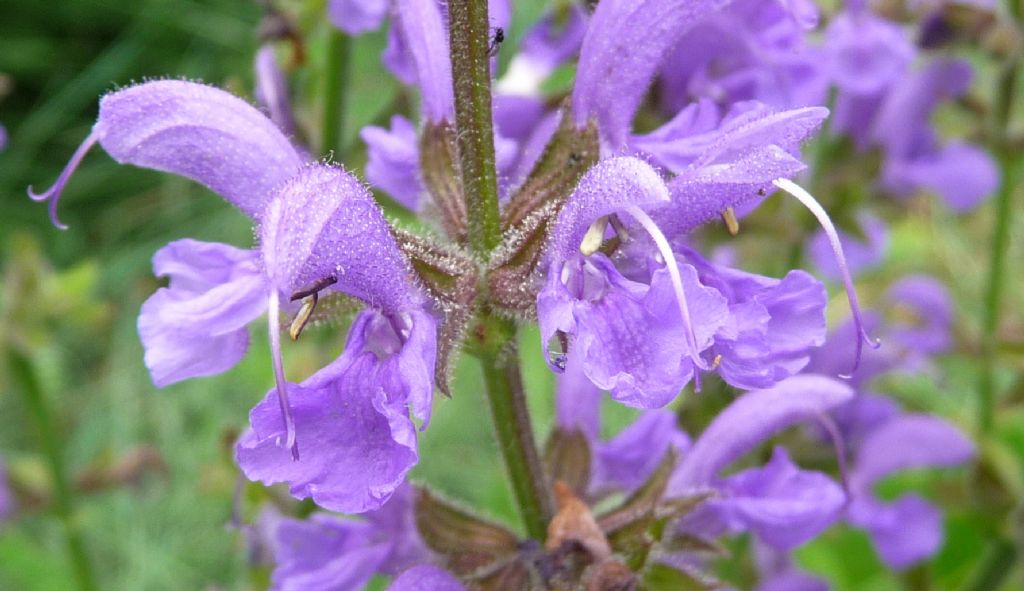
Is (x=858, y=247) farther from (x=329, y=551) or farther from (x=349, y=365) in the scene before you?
(x=349, y=365)

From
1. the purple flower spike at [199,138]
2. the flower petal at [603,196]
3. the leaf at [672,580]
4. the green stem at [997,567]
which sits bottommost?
the green stem at [997,567]

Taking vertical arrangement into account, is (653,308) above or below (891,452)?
above

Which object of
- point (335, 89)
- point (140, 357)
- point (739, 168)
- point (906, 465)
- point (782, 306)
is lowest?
point (906, 465)

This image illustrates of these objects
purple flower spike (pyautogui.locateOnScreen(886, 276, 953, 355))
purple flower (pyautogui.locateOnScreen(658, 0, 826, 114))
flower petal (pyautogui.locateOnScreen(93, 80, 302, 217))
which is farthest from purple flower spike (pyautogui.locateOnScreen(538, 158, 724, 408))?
purple flower spike (pyautogui.locateOnScreen(886, 276, 953, 355))

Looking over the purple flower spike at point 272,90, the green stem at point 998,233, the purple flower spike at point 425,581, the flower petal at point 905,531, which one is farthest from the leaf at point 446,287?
the green stem at point 998,233

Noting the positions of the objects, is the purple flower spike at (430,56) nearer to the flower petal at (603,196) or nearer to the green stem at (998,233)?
the flower petal at (603,196)

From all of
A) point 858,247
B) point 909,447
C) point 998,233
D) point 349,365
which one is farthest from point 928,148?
point 349,365

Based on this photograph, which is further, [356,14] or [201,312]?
[356,14]
